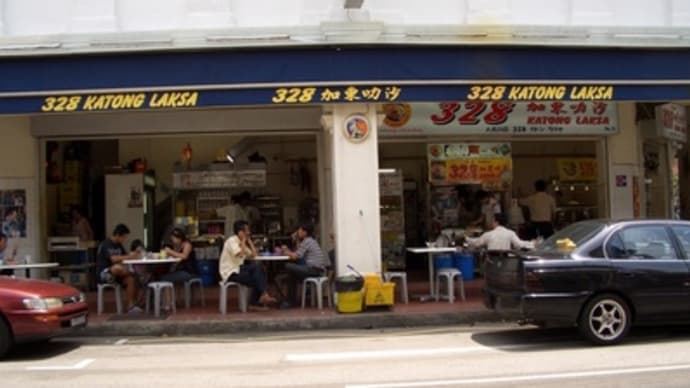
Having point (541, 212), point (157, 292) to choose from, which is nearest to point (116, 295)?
point (157, 292)

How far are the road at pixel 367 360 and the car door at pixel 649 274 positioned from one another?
17.1 inches

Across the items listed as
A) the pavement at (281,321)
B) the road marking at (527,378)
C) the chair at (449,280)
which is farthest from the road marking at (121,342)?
the chair at (449,280)

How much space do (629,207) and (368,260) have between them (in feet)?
23.2

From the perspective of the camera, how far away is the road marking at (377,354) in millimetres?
9258

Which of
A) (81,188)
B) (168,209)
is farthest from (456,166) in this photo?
(81,188)

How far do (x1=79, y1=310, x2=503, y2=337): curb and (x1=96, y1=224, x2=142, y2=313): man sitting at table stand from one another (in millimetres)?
1077

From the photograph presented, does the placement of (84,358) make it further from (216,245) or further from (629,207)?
(629,207)

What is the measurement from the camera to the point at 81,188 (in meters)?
18.0

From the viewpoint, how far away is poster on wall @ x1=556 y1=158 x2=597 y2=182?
1798 cm

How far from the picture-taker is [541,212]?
661 inches

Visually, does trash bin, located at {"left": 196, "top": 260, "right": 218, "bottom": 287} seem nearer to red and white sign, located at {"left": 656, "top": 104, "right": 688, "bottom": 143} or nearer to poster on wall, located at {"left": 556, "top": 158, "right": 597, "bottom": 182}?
poster on wall, located at {"left": 556, "top": 158, "right": 597, "bottom": 182}

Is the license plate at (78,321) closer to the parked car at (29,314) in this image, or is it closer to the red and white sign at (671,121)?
the parked car at (29,314)

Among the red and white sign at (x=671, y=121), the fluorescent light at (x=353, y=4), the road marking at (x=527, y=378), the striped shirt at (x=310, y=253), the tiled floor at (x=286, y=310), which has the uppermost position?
the fluorescent light at (x=353, y=4)

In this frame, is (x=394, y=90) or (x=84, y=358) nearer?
(x=84, y=358)
